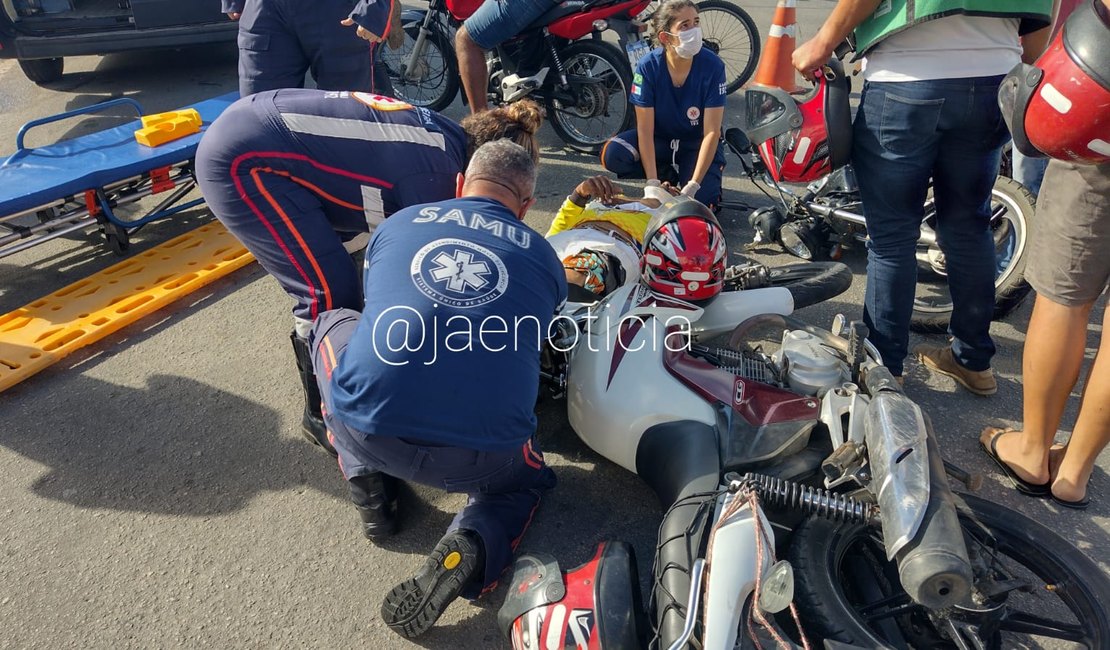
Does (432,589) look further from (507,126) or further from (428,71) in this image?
(428,71)

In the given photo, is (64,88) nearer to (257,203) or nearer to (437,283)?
(257,203)

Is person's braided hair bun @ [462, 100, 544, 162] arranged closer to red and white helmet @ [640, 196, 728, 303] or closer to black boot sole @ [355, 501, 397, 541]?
red and white helmet @ [640, 196, 728, 303]

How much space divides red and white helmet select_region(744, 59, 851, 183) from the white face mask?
0.94 m

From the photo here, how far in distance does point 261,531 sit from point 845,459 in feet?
6.24

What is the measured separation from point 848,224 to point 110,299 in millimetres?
3747

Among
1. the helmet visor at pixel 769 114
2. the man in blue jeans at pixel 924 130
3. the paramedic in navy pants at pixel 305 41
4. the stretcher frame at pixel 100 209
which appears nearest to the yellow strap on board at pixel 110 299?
the stretcher frame at pixel 100 209

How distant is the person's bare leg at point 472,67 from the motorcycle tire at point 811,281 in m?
2.80

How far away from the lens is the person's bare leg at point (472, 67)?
18.2 feet

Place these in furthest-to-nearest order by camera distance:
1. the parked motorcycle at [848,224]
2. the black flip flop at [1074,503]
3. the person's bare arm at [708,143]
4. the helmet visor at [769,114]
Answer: the person's bare arm at [708,143] < the parked motorcycle at [848,224] < the helmet visor at [769,114] < the black flip flop at [1074,503]

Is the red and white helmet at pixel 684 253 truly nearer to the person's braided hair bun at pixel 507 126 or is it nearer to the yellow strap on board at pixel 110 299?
the person's braided hair bun at pixel 507 126

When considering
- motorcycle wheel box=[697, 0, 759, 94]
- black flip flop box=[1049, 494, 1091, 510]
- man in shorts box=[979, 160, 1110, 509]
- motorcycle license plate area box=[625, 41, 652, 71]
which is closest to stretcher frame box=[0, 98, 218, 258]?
motorcycle license plate area box=[625, 41, 652, 71]

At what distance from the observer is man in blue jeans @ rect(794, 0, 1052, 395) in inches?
99.9

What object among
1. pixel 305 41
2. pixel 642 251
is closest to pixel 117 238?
pixel 305 41

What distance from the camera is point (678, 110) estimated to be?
15.2 feet
